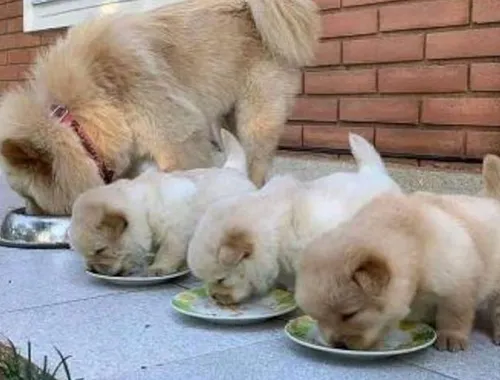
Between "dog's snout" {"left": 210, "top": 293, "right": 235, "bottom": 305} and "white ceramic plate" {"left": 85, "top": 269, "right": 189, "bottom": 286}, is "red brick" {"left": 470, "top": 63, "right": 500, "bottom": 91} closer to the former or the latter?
"white ceramic plate" {"left": 85, "top": 269, "right": 189, "bottom": 286}

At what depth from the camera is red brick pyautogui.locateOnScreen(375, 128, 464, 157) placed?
3.74 m

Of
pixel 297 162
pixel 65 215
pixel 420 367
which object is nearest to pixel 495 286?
pixel 420 367

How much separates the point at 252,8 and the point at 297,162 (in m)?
1.11

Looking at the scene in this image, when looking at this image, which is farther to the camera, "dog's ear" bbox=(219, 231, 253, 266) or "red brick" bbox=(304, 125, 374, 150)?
"red brick" bbox=(304, 125, 374, 150)

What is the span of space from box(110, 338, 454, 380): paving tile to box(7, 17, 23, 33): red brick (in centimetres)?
608

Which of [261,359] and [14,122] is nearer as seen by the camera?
[261,359]

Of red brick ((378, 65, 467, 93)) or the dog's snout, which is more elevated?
red brick ((378, 65, 467, 93))

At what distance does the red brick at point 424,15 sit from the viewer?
364 centimetres

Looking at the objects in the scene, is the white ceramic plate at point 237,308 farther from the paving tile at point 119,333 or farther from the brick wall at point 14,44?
the brick wall at point 14,44

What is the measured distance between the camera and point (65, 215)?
12.1 feet

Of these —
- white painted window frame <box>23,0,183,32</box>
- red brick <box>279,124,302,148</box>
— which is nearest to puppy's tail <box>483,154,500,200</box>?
red brick <box>279,124,302,148</box>

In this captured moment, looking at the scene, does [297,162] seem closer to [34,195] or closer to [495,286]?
[34,195]

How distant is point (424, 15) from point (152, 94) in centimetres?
138

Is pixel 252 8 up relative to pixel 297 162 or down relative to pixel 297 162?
up
